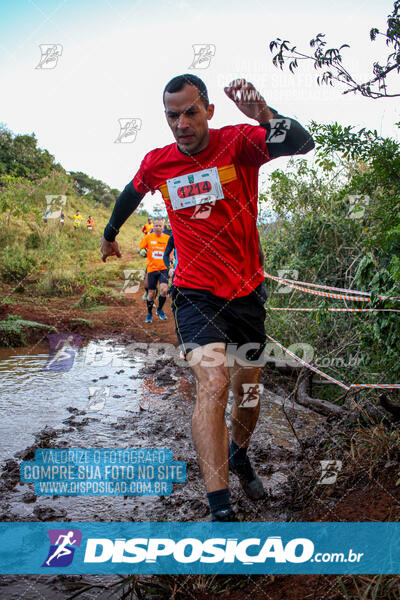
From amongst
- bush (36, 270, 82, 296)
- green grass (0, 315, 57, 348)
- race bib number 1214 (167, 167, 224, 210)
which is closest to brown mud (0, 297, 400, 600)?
race bib number 1214 (167, 167, 224, 210)

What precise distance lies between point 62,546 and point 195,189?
195 cm

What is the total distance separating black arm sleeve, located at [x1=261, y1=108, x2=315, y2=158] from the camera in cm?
232

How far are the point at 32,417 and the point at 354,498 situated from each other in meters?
2.88

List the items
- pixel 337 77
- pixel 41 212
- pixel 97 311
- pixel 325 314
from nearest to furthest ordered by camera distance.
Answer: pixel 337 77
pixel 325 314
pixel 97 311
pixel 41 212

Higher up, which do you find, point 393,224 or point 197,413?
point 393,224

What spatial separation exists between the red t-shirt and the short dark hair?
8.8 inches

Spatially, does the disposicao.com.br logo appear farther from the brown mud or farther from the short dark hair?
the short dark hair

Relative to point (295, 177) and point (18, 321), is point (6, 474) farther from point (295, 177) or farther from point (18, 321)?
point (295, 177)

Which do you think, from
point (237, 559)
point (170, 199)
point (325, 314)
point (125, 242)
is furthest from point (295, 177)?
point (125, 242)

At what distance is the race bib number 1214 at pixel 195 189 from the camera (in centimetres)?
256

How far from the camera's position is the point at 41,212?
19047mm

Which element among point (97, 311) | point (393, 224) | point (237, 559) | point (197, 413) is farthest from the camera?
point (97, 311)

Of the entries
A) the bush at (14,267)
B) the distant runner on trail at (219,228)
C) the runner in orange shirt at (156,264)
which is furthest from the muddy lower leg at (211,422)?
the bush at (14,267)

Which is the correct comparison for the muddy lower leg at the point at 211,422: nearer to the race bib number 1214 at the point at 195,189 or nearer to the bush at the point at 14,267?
the race bib number 1214 at the point at 195,189
